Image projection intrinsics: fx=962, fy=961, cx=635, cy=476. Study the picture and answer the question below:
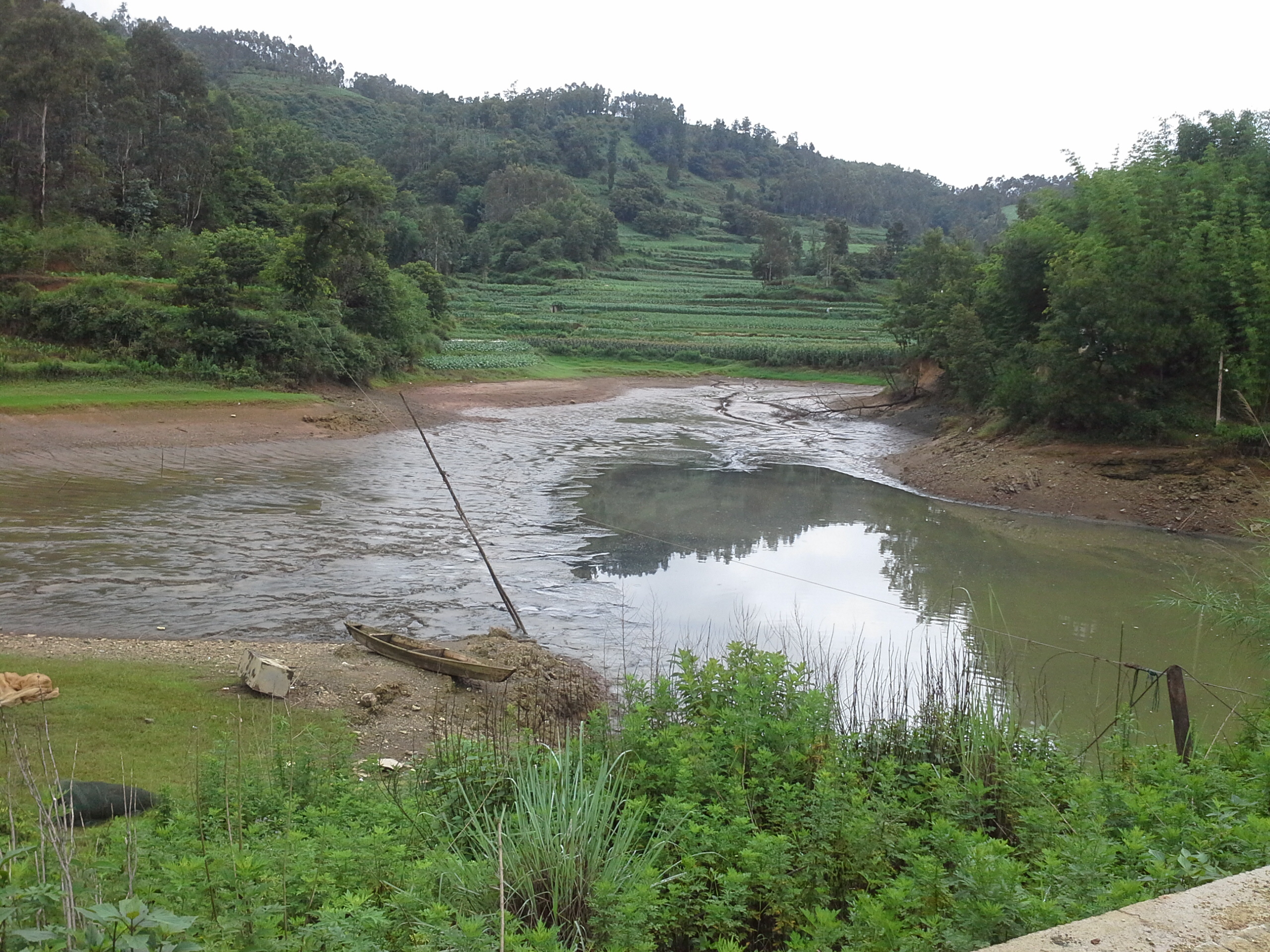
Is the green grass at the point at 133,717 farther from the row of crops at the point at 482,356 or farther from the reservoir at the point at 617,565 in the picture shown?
the row of crops at the point at 482,356

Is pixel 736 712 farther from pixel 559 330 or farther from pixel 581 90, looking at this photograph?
pixel 581 90

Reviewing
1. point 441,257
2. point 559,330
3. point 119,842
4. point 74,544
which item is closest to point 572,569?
point 74,544

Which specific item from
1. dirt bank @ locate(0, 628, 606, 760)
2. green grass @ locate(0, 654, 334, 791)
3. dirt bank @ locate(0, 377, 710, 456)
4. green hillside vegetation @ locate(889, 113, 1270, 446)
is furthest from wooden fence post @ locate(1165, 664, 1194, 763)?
dirt bank @ locate(0, 377, 710, 456)

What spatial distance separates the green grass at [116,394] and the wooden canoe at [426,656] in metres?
16.2

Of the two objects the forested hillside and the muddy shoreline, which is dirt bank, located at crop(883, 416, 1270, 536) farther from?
the forested hillside

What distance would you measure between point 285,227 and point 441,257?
31.8m

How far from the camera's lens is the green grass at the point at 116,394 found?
2314cm

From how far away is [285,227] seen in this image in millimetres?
46531

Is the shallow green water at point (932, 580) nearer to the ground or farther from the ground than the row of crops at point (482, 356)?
nearer to the ground

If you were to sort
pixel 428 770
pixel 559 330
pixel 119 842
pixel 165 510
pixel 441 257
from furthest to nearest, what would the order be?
pixel 441 257 → pixel 559 330 → pixel 165 510 → pixel 428 770 → pixel 119 842

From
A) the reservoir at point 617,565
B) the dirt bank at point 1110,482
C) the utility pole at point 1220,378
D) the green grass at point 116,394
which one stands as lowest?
the reservoir at point 617,565

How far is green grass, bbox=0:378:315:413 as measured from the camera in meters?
23.1

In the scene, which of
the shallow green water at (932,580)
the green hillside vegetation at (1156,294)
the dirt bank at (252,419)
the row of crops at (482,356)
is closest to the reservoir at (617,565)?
the shallow green water at (932,580)

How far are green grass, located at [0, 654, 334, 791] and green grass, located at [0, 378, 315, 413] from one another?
52.7ft
